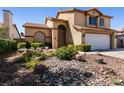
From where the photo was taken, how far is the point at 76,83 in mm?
8102

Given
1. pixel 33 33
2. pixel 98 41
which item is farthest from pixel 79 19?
pixel 33 33

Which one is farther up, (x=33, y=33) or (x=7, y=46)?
(x=33, y=33)

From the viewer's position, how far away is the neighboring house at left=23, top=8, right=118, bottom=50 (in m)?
21.8

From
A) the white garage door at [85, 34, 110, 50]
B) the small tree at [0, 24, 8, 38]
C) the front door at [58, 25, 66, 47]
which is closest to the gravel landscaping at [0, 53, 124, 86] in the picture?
the white garage door at [85, 34, 110, 50]

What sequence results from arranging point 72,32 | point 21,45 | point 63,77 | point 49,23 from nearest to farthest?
point 63,77 < point 21,45 < point 72,32 < point 49,23

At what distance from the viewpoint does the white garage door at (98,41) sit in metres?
22.0

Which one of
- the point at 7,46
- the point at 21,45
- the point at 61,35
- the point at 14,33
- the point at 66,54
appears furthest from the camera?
the point at 14,33

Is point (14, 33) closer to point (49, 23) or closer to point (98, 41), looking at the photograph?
point (49, 23)

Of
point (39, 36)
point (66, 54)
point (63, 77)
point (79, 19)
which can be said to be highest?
point (79, 19)

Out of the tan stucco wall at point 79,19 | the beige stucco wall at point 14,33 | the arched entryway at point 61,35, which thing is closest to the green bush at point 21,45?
the arched entryway at point 61,35

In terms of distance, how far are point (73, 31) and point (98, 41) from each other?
3315mm

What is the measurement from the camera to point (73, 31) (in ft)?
73.9
